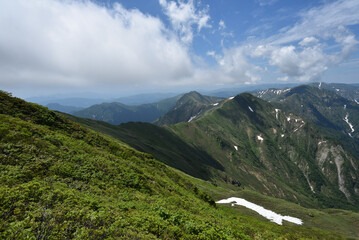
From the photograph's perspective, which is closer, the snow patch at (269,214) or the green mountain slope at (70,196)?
the green mountain slope at (70,196)

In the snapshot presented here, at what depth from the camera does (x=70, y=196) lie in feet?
45.0

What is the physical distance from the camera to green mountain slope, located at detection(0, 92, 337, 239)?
9938 millimetres

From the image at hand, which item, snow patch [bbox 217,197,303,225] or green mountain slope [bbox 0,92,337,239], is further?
snow patch [bbox 217,197,303,225]

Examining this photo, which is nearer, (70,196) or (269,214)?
(70,196)

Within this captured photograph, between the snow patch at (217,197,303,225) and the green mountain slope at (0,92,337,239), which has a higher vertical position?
the green mountain slope at (0,92,337,239)

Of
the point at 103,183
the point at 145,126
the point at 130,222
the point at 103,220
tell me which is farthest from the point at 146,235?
the point at 145,126

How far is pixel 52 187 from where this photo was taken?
1485cm

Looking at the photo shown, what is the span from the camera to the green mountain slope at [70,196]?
32.6ft

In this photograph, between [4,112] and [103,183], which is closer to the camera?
[103,183]

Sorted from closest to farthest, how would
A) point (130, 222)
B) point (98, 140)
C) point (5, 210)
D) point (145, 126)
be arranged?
point (5, 210) → point (130, 222) → point (98, 140) → point (145, 126)

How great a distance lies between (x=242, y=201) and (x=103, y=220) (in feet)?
261

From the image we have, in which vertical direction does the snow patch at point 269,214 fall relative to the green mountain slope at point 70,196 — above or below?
below

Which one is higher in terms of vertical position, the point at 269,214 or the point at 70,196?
the point at 70,196

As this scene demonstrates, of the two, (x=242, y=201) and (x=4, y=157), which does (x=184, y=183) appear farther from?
(x=242, y=201)
